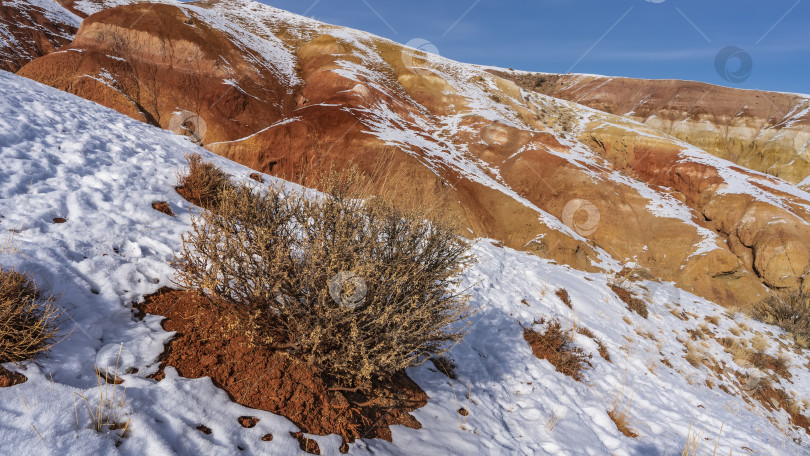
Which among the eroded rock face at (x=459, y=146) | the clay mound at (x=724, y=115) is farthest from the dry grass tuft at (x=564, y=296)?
the clay mound at (x=724, y=115)

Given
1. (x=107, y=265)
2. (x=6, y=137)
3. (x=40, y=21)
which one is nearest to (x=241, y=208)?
(x=107, y=265)

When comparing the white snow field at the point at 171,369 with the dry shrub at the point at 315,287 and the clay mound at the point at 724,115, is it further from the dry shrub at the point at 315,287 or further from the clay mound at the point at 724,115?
the clay mound at the point at 724,115

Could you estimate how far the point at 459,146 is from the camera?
86.4ft

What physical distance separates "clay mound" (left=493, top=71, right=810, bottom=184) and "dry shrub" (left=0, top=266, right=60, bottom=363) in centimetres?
6879

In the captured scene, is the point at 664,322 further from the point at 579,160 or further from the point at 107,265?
the point at 579,160

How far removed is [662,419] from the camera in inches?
211

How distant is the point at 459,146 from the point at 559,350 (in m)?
22.2

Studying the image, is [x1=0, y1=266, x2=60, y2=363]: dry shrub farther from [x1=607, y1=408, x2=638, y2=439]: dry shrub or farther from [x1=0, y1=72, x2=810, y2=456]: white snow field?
[x1=607, y1=408, x2=638, y2=439]: dry shrub

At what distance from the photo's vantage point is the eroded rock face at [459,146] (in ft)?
64.4

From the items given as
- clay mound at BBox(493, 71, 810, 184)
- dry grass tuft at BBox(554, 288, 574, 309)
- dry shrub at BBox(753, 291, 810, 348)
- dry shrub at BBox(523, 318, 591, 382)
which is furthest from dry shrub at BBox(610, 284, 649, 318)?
clay mound at BBox(493, 71, 810, 184)

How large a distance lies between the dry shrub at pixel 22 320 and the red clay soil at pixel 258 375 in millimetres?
715

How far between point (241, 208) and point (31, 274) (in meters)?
1.78

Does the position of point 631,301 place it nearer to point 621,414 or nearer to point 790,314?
point 621,414

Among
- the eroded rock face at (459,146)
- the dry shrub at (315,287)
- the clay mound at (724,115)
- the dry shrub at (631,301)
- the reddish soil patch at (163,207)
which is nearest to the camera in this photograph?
the dry shrub at (315,287)
